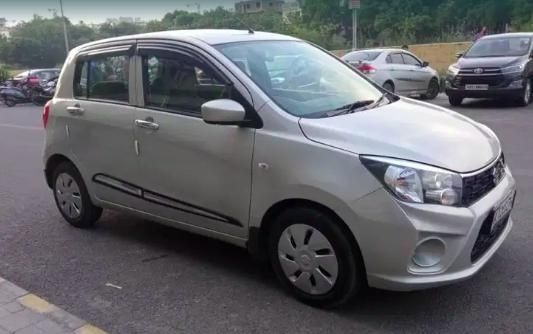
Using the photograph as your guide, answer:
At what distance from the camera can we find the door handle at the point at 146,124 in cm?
427

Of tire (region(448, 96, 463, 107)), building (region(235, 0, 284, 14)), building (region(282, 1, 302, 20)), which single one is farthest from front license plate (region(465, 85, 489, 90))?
building (region(282, 1, 302, 20))

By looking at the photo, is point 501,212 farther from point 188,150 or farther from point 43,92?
point 43,92

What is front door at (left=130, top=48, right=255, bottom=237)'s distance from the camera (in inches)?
150

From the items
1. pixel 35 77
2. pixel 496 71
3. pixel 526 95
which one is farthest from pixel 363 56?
pixel 35 77

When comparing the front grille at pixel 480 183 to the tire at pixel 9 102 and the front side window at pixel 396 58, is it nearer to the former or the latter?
the front side window at pixel 396 58

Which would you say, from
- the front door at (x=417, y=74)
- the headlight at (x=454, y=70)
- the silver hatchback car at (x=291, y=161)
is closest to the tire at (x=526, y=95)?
the headlight at (x=454, y=70)

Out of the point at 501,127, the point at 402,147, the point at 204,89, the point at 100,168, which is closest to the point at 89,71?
the point at 100,168

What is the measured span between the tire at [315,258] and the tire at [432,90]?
13.1 meters

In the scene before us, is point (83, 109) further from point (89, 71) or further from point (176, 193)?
point (176, 193)

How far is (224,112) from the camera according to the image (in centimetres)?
363

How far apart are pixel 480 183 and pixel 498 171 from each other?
1.32ft

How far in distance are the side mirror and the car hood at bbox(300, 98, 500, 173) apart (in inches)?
16.0

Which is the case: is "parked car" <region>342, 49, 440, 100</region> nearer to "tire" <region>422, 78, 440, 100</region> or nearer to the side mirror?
"tire" <region>422, 78, 440, 100</region>

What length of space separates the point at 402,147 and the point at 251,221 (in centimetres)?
109
